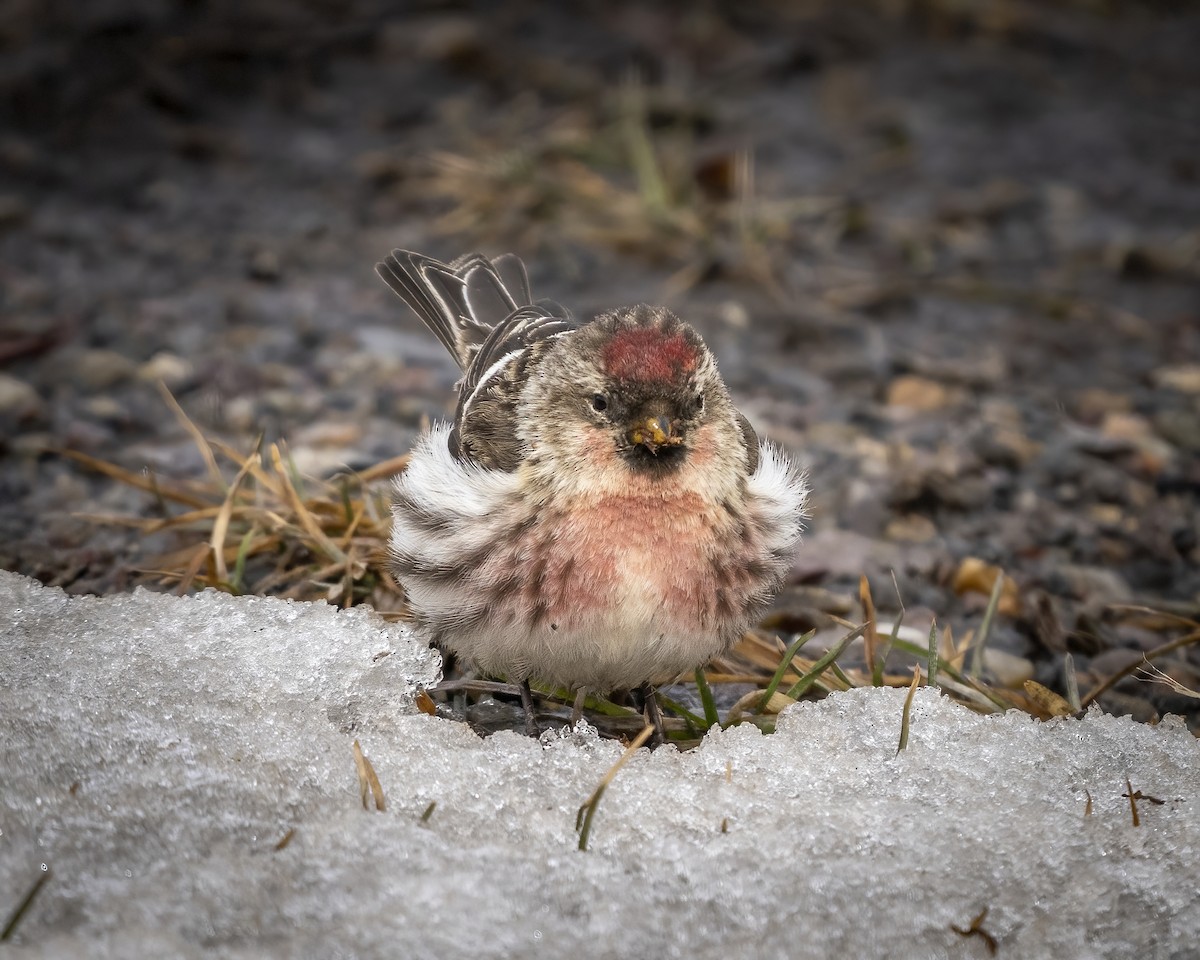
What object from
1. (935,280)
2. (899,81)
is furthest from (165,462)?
(899,81)

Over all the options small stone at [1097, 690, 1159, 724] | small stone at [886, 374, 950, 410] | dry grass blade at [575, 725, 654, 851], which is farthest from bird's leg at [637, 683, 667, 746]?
small stone at [886, 374, 950, 410]

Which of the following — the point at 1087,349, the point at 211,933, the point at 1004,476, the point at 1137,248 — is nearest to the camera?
the point at 211,933

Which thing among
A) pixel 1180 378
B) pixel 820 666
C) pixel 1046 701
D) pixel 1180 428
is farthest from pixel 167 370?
pixel 1180 378

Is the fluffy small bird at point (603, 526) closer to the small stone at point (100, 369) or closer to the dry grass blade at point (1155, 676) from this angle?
the dry grass blade at point (1155, 676)

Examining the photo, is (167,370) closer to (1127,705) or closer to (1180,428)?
(1127,705)

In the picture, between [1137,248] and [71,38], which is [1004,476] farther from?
[71,38]

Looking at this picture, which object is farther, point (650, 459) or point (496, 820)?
point (650, 459)
